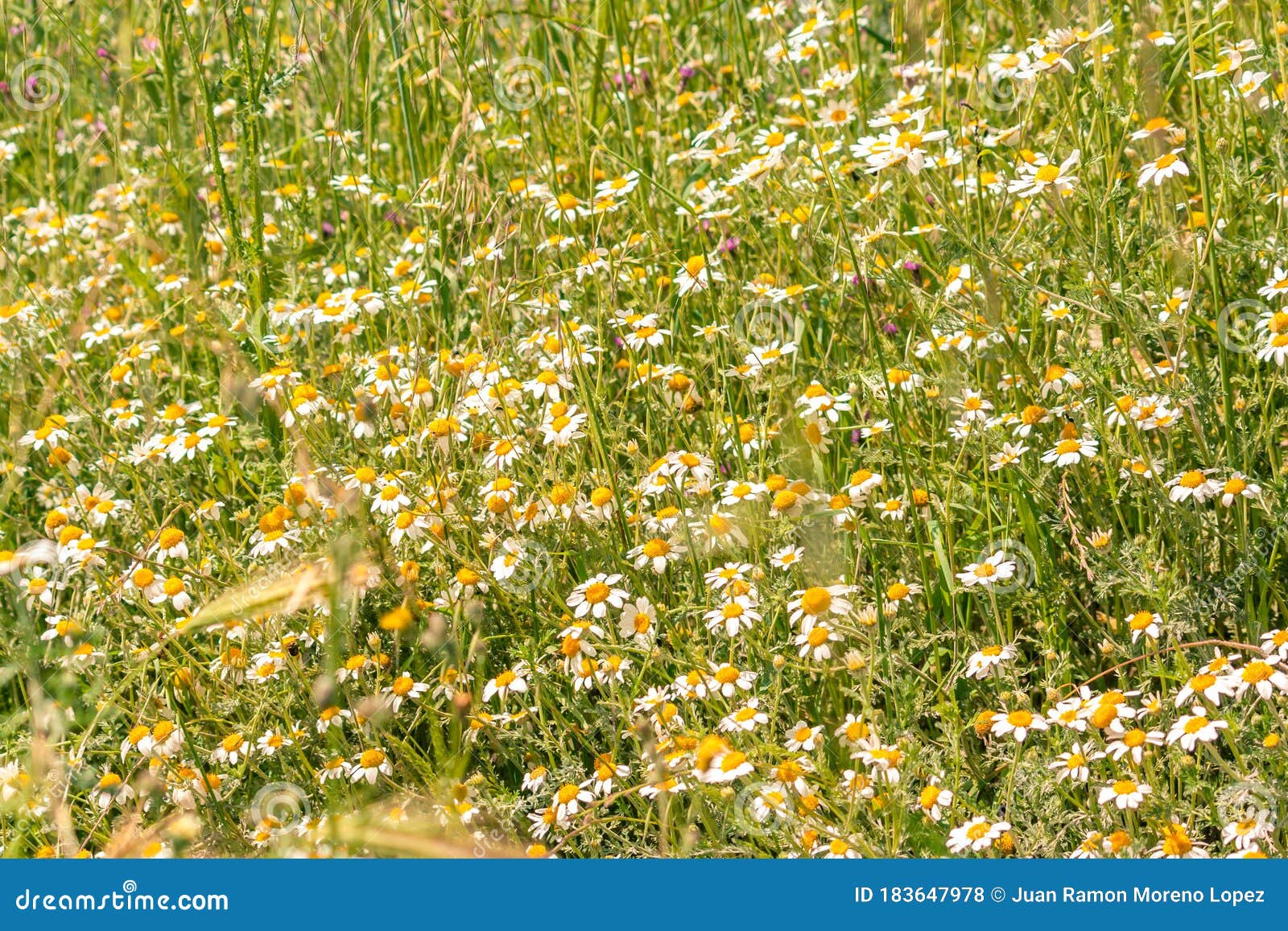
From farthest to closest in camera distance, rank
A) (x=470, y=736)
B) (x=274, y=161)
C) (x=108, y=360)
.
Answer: (x=274, y=161)
(x=108, y=360)
(x=470, y=736)

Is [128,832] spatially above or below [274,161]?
below

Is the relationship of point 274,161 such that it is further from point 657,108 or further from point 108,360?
point 657,108

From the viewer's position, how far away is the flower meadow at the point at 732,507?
1.72 metres

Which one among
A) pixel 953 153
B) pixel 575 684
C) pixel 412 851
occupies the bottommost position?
pixel 575 684

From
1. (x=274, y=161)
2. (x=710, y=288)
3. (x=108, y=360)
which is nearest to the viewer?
(x=710, y=288)

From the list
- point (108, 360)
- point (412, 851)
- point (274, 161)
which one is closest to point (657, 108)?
point (274, 161)

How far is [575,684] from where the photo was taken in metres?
1.84

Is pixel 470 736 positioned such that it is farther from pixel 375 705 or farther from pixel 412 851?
pixel 412 851

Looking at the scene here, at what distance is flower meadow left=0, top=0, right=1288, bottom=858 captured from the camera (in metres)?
1.72

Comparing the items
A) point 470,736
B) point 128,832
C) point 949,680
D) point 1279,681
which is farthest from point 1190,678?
point 128,832

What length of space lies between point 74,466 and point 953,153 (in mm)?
1633

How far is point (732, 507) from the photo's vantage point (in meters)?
2.03

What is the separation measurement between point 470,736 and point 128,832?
0.43 metres

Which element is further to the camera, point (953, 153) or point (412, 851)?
point (953, 153)
